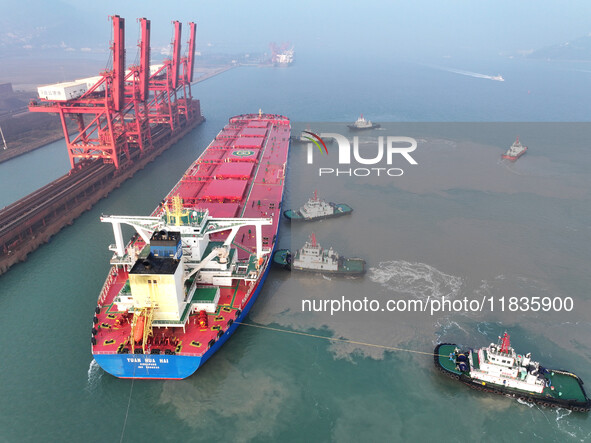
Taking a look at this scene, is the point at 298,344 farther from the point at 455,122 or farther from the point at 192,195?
the point at 455,122

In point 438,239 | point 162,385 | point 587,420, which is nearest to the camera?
point 587,420

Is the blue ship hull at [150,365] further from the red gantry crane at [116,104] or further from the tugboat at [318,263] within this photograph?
the red gantry crane at [116,104]

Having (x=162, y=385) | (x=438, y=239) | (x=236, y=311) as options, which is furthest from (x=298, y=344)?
(x=438, y=239)

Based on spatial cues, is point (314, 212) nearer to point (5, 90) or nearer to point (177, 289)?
point (177, 289)

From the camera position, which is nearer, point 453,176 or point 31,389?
point 31,389

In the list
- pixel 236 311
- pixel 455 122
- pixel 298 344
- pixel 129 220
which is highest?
pixel 455 122

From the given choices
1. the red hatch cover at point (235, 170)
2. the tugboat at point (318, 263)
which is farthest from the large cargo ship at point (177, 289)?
the red hatch cover at point (235, 170)
